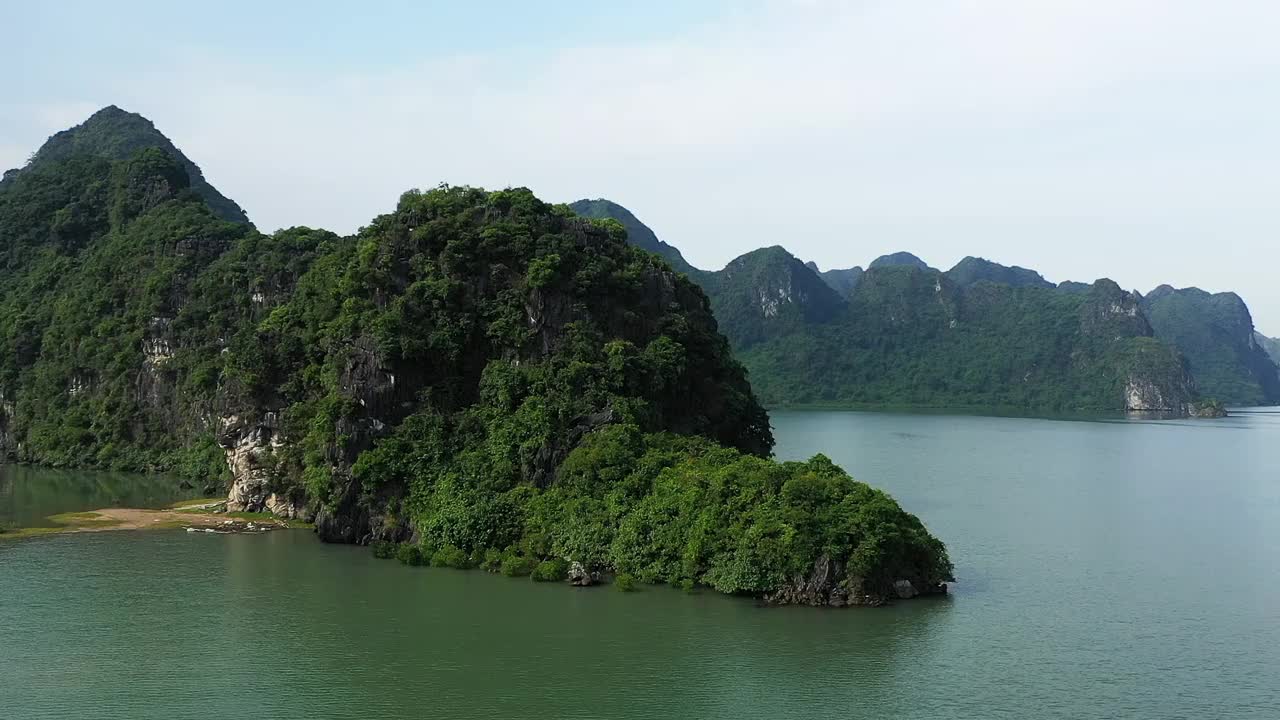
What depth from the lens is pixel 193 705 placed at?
66.9ft

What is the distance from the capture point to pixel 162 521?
4003 cm

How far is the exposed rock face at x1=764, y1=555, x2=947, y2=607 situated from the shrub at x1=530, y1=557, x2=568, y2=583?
235 inches

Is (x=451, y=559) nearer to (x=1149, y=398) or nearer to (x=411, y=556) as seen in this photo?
(x=411, y=556)

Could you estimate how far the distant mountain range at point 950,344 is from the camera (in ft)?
431

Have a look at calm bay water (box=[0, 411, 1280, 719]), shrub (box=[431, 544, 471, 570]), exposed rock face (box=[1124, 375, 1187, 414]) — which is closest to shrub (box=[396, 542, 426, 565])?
shrub (box=[431, 544, 471, 570])

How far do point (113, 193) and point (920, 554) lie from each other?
63.7m

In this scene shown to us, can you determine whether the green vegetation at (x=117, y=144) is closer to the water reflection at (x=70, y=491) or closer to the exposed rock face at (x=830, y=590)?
the water reflection at (x=70, y=491)

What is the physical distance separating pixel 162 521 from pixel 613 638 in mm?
22446

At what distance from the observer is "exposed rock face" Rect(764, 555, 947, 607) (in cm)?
2670

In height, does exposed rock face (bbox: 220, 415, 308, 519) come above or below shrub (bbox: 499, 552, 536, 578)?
above

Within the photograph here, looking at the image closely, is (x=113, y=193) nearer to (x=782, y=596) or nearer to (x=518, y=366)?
(x=518, y=366)

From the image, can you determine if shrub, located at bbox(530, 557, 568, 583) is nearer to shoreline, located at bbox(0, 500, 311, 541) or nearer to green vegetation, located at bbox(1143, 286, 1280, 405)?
shoreline, located at bbox(0, 500, 311, 541)

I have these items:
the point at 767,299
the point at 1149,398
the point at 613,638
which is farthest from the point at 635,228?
the point at 613,638

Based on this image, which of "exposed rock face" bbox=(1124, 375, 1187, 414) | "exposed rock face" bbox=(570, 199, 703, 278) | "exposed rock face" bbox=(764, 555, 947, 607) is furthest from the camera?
"exposed rock face" bbox=(570, 199, 703, 278)
